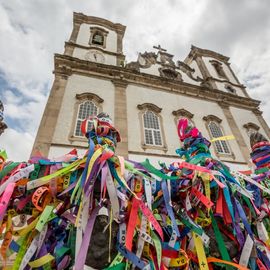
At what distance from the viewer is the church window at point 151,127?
789 centimetres

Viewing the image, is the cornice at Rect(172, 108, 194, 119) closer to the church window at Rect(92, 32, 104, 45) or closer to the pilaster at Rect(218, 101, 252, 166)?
the pilaster at Rect(218, 101, 252, 166)

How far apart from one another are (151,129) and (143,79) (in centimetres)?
370

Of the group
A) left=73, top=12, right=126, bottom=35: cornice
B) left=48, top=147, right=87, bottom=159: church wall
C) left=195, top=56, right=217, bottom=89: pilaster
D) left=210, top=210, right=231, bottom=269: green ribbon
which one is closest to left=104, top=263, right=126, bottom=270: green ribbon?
left=210, top=210, right=231, bottom=269: green ribbon

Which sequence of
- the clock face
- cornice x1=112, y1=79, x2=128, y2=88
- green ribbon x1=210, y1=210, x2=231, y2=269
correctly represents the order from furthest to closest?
the clock face, cornice x1=112, y1=79, x2=128, y2=88, green ribbon x1=210, y1=210, x2=231, y2=269

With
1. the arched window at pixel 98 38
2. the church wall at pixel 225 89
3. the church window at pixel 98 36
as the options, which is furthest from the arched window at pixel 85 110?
the church wall at pixel 225 89

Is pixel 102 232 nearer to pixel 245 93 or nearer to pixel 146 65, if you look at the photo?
pixel 146 65

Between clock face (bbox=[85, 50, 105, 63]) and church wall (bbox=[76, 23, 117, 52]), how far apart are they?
111 centimetres

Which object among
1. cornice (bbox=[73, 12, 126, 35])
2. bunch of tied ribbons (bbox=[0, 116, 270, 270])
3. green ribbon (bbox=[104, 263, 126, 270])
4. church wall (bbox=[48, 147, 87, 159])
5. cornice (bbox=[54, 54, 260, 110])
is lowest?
green ribbon (bbox=[104, 263, 126, 270])

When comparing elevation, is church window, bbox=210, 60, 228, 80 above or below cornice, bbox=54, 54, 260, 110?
above

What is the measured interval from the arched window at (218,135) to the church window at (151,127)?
3.19 meters

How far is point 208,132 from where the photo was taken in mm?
9406

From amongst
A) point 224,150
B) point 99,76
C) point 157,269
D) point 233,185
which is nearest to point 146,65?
point 99,76

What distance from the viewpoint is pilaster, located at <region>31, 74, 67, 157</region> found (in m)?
6.12

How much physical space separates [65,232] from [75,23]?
15311mm
